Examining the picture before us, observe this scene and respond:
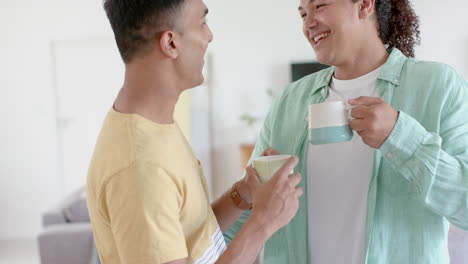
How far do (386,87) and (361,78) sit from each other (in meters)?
0.10

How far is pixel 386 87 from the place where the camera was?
1221 mm

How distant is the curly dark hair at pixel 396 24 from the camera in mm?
1375

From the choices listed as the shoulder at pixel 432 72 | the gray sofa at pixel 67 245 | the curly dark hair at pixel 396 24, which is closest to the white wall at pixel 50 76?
the gray sofa at pixel 67 245

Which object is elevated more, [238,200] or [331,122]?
[331,122]

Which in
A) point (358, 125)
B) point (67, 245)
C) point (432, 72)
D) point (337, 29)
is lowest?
point (67, 245)

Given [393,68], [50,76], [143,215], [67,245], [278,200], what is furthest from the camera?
[50,76]

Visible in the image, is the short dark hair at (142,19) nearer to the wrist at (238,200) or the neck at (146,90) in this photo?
the neck at (146,90)

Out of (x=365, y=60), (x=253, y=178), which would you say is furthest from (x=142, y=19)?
(x=365, y=60)

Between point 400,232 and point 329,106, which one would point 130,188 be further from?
point 400,232

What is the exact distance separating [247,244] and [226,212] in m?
0.34

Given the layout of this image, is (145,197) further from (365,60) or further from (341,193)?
(365,60)

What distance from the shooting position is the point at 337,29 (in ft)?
4.25

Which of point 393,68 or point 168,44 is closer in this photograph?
point 168,44

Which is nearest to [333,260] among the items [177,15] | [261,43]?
[177,15]
